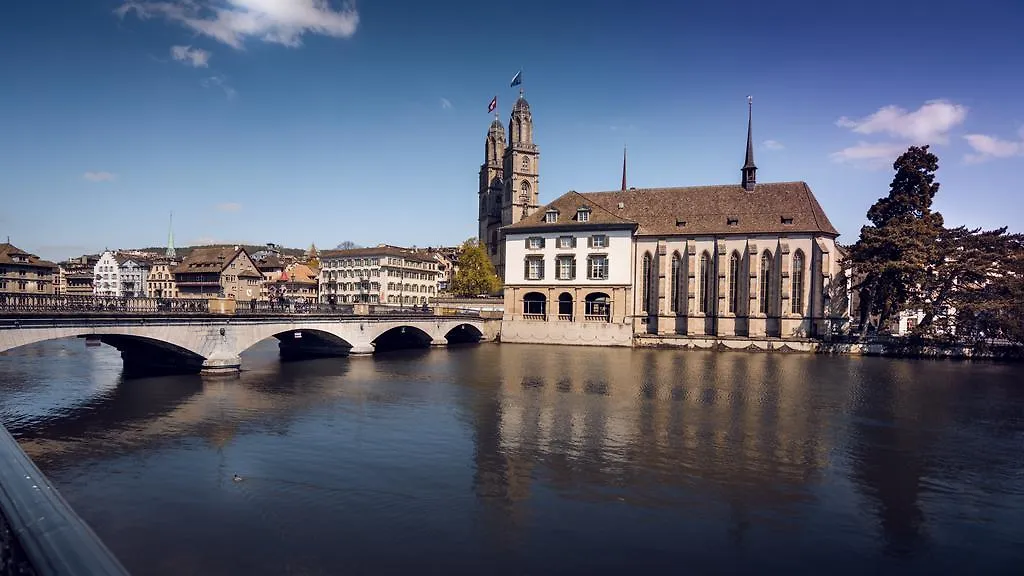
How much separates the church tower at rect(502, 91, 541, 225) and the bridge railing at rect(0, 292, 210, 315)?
7147 centimetres

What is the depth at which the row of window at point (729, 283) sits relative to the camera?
63.9 m

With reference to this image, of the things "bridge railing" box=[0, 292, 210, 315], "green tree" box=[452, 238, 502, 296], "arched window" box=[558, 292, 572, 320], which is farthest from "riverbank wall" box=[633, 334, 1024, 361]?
"bridge railing" box=[0, 292, 210, 315]

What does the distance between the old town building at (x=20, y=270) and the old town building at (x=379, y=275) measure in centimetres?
4239

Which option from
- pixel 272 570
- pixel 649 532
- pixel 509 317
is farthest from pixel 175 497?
pixel 509 317

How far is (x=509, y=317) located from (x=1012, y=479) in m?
54.0

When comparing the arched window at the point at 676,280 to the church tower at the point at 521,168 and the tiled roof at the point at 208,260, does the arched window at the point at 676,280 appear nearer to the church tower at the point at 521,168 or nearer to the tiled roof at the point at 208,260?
the church tower at the point at 521,168

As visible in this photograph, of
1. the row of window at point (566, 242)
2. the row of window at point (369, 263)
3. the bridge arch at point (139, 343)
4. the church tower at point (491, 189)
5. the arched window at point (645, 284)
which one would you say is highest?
the church tower at point (491, 189)

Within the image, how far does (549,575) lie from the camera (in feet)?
38.6

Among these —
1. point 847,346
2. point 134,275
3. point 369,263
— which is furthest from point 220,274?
point 847,346

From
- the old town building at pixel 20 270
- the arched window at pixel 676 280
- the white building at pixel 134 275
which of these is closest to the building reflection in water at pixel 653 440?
the arched window at pixel 676 280

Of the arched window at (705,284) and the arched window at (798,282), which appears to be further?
the arched window at (705,284)

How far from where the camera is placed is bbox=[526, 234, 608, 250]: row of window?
221ft

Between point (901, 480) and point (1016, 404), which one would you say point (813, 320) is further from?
point (901, 480)

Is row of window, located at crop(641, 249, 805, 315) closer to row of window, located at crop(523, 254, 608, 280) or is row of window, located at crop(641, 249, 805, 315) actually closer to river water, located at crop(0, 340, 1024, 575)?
row of window, located at crop(523, 254, 608, 280)
